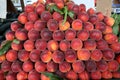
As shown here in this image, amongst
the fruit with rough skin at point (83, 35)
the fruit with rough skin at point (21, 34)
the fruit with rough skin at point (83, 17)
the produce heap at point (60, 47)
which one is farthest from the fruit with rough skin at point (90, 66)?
the fruit with rough skin at point (21, 34)


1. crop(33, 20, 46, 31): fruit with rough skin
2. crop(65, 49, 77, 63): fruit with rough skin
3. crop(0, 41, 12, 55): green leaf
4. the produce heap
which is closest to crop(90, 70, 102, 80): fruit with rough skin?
the produce heap

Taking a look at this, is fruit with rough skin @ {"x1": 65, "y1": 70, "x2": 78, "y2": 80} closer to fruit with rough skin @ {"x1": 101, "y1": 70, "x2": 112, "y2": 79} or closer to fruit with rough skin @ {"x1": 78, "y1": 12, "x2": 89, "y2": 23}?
fruit with rough skin @ {"x1": 101, "y1": 70, "x2": 112, "y2": 79}

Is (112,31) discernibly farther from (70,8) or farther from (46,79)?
(46,79)

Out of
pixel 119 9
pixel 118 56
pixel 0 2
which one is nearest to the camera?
pixel 118 56

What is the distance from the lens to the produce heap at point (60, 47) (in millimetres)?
1157

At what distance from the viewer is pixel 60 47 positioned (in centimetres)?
117

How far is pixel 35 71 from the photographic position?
1.19m

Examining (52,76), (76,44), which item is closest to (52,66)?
(52,76)

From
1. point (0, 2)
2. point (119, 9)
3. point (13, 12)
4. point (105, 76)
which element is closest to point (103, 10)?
point (105, 76)

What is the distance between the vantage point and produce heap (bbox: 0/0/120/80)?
1157 millimetres

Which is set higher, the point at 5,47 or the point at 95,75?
the point at 5,47

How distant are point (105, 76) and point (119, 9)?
2.57 m

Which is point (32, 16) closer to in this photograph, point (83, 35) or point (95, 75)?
point (83, 35)

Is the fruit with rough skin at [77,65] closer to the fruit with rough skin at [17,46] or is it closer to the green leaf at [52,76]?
the green leaf at [52,76]
